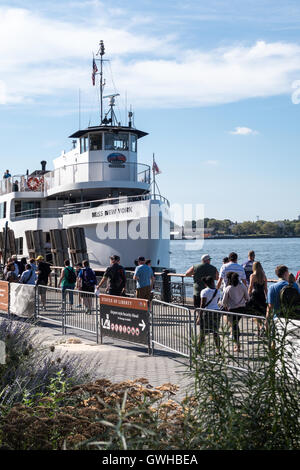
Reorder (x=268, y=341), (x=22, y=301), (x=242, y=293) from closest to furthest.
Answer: (x=268, y=341), (x=242, y=293), (x=22, y=301)

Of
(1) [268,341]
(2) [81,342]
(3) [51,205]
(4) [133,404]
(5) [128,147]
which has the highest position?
(5) [128,147]

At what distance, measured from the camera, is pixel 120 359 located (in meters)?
10.3

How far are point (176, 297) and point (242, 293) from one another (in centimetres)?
829

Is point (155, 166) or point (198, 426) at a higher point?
point (155, 166)

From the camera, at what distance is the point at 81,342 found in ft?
40.0

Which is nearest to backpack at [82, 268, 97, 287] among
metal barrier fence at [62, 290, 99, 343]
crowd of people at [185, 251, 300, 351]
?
metal barrier fence at [62, 290, 99, 343]

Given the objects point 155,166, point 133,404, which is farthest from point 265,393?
point 155,166

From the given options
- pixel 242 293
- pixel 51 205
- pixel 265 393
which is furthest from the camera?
pixel 51 205

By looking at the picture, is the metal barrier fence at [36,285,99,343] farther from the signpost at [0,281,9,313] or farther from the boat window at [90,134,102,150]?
the boat window at [90,134,102,150]

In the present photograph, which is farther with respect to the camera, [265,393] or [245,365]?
[245,365]

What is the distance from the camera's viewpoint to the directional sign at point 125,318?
1092cm

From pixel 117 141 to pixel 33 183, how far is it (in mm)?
6504

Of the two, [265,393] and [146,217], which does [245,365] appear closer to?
[265,393]

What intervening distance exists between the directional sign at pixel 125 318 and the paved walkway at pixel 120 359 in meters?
0.27
